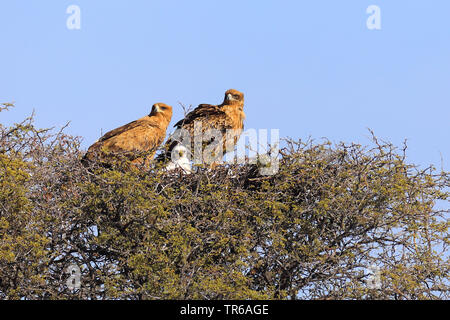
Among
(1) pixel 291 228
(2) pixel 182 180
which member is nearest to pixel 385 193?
(1) pixel 291 228

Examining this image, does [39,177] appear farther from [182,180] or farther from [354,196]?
[354,196]

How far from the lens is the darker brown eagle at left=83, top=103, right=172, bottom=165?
13.9 meters

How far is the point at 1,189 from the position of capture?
12.0 meters

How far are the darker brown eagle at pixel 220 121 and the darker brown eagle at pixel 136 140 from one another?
0.44m

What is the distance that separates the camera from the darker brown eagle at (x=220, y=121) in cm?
1548

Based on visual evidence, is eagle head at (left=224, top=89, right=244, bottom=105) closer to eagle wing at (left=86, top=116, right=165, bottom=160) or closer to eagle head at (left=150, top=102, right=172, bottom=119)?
eagle head at (left=150, top=102, right=172, bottom=119)

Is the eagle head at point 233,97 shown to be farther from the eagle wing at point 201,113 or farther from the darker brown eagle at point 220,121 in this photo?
the eagle wing at point 201,113

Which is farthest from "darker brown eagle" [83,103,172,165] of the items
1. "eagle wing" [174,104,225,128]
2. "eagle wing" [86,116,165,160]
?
"eagle wing" [174,104,225,128]

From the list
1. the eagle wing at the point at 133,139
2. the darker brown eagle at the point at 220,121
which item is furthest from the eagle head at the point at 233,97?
the eagle wing at the point at 133,139

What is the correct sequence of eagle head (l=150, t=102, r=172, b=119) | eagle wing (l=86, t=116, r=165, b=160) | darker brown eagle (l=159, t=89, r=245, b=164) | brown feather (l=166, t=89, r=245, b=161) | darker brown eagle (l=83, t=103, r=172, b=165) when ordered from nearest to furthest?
darker brown eagle (l=83, t=103, r=172, b=165)
eagle wing (l=86, t=116, r=165, b=160)
darker brown eagle (l=159, t=89, r=245, b=164)
brown feather (l=166, t=89, r=245, b=161)
eagle head (l=150, t=102, r=172, b=119)

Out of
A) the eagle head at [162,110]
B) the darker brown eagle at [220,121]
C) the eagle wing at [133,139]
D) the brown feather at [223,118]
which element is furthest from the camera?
the eagle head at [162,110]

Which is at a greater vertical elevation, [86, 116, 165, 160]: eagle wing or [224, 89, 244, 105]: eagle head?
[224, 89, 244, 105]: eagle head

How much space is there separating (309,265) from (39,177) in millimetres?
4683

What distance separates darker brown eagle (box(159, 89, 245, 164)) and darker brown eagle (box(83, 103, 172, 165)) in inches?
17.4
